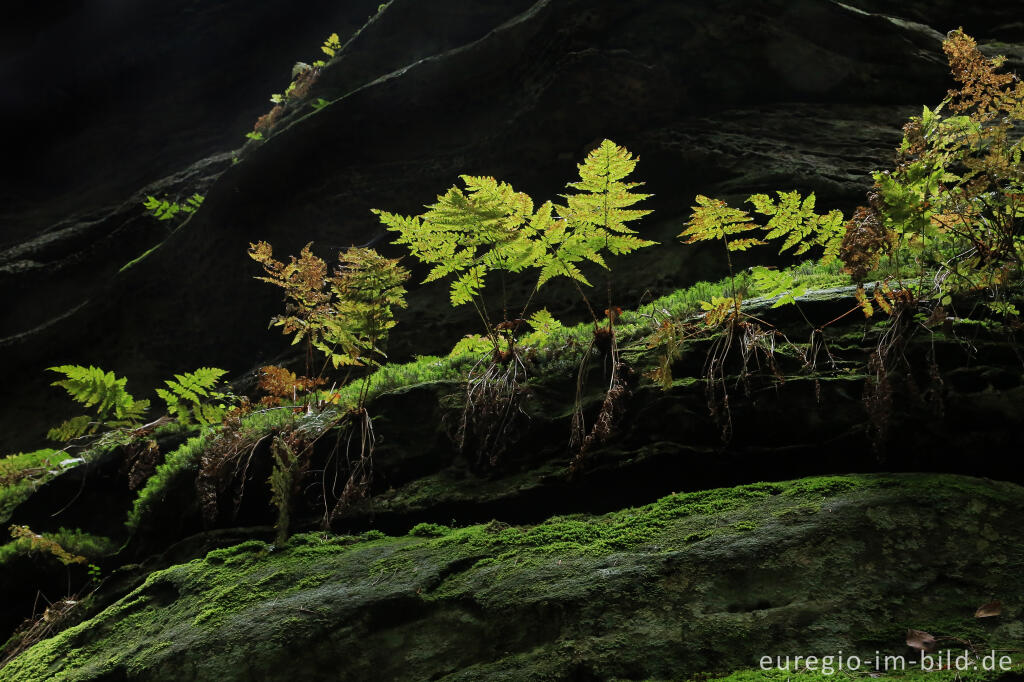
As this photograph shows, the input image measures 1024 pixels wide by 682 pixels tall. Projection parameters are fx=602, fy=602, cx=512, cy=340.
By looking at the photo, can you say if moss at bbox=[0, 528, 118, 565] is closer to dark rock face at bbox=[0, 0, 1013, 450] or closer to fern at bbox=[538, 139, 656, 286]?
dark rock face at bbox=[0, 0, 1013, 450]

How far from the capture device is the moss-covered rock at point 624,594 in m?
2.24

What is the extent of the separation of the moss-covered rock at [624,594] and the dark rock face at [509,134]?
12.9 ft

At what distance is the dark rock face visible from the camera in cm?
722

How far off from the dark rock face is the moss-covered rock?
3.94 metres

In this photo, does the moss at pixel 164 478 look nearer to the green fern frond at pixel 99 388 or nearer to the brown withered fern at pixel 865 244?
the green fern frond at pixel 99 388

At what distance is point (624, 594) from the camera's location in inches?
101

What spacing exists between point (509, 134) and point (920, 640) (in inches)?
290

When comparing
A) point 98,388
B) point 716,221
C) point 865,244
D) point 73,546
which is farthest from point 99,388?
point 865,244

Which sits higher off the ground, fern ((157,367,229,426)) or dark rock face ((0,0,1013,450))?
dark rock face ((0,0,1013,450))

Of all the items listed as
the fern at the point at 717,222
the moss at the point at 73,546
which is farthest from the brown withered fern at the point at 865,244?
the moss at the point at 73,546

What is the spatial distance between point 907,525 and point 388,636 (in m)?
2.34

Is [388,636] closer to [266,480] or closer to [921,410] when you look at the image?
[266,480]

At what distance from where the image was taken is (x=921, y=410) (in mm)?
2961

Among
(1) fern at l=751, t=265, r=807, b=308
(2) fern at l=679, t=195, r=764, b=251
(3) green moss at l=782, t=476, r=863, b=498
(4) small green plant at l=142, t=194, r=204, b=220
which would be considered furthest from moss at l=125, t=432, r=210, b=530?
(4) small green plant at l=142, t=194, r=204, b=220
